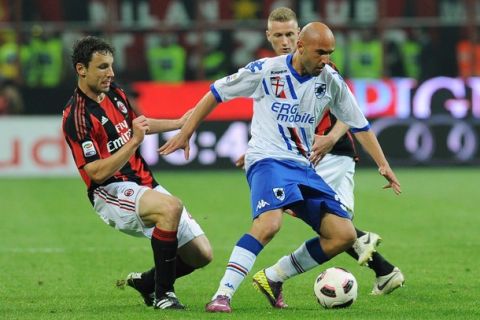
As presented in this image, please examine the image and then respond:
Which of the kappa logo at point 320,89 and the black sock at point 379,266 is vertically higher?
the kappa logo at point 320,89

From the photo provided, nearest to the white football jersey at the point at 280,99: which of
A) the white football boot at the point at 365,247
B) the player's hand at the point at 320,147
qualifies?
the player's hand at the point at 320,147

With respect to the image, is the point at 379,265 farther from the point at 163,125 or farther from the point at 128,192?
the point at 128,192

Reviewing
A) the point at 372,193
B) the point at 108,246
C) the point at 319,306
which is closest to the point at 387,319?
the point at 319,306

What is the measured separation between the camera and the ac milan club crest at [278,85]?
25.7 ft

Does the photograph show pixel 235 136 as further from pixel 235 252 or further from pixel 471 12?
pixel 235 252

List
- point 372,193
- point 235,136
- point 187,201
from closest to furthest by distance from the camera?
point 187,201
point 372,193
point 235,136

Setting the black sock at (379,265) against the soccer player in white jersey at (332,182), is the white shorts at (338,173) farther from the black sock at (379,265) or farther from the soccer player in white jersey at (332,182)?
the black sock at (379,265)

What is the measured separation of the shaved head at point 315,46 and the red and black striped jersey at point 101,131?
1306 millimetres

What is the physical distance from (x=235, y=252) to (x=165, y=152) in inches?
30.4

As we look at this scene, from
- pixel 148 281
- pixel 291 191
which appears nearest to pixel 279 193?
pixel 291 191

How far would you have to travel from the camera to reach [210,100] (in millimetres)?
7820

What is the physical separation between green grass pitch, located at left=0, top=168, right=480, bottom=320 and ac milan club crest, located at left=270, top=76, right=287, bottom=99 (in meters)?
1.41

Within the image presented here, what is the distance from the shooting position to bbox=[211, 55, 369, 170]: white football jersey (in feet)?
25.7

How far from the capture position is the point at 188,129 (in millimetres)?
7738
